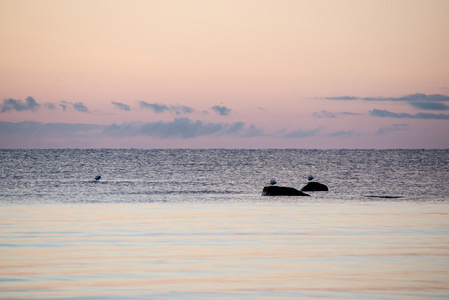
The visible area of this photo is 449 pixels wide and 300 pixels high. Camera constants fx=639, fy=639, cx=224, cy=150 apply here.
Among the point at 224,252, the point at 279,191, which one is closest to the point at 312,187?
the point at 279,191

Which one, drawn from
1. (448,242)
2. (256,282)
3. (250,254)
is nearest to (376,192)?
(448,242)

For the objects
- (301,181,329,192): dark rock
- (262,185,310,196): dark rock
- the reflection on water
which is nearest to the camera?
the reflection on water

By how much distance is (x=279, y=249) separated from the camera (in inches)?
723

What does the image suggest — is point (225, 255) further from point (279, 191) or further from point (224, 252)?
point (279, 191)

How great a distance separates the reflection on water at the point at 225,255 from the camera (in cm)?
1313

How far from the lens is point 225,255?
17.2 m

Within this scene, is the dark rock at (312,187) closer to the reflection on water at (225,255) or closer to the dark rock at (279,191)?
the dark rock at (279,191)

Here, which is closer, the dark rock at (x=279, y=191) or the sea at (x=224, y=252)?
the sea at (x=224, y=252)

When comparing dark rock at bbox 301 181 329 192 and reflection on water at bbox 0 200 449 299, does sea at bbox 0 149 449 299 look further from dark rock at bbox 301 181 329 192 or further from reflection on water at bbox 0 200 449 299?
dark rock at bbox 301 181 329 192

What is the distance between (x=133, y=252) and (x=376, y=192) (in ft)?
110

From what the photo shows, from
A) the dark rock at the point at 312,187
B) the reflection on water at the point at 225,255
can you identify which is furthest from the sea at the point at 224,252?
the dark rock at the point at 312,187

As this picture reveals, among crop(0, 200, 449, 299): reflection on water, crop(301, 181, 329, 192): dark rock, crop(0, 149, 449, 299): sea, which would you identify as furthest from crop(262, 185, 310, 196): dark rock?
crop(0, 200, 449, 299): reflection on water

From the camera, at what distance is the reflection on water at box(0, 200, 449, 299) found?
43.1ft

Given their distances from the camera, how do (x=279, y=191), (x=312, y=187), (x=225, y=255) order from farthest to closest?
(x=312, y=187), (x=279, y=191), (x=225, y=255)
